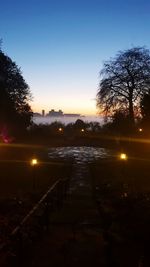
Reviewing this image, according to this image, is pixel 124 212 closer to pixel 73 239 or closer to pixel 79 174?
pixel 73 239

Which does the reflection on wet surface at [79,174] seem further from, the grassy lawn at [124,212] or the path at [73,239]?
the path at [73,239]

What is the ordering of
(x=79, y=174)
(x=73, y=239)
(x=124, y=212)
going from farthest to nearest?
(x=79, y=174) < (x=124, y=212) < (x=73, y=239)

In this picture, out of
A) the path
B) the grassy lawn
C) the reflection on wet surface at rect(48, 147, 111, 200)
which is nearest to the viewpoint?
the path

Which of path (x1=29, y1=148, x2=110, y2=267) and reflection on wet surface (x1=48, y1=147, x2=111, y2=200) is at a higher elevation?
reflection on wet surface (x1=48, y1=147, x2=111, y2=200)

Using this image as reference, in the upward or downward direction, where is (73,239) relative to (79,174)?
downward

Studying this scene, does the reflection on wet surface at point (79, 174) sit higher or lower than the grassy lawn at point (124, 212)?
higher

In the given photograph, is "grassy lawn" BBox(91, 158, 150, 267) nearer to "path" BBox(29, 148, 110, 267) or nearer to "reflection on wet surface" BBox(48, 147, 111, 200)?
"path" BBox(29, 148, 110, 267)

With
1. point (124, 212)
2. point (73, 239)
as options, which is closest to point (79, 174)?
point (124, 212)

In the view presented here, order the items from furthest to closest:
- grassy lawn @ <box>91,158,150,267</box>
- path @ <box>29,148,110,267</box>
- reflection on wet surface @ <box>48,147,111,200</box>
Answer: reflection on wet surface @ <box>48,147,111,200</box> < grassy lawn @ <box>91,158,150,267</box> < path @ <box>29,148,110,267</box>

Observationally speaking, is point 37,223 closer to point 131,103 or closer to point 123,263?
point 123,263

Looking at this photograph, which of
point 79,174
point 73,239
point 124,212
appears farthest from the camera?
point 79,174

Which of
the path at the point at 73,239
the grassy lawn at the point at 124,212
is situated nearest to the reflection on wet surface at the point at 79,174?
the grassy lawn at the point at 124,212

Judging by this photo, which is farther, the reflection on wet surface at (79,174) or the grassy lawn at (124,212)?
the reflection on wet surface at (79,174)

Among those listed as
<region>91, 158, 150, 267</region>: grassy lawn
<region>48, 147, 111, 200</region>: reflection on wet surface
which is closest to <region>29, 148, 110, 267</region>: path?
<region>91, 158, 150, 267</region>: grassy lawn
